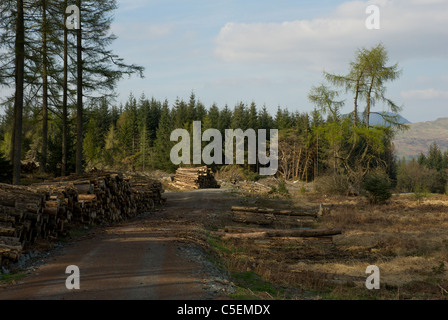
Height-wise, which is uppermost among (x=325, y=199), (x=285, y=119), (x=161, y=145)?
(x=285, y=119)

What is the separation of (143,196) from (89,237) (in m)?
10.0

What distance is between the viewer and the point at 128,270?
865 centimetres

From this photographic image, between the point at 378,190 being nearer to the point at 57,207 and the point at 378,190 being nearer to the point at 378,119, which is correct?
the point at 378,119

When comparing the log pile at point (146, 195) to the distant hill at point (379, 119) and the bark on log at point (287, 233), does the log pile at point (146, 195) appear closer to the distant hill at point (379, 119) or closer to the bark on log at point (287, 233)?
the bark on log at point (287, 233)

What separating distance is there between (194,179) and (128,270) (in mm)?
30241

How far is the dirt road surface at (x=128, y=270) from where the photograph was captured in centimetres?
710

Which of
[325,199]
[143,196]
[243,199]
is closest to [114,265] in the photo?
[143,196]

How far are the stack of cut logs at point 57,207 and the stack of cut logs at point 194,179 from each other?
16.9 m

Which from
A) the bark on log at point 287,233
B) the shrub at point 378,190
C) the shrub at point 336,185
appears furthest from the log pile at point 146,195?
the shrub at point 336,185

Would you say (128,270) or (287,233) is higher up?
(128,270)

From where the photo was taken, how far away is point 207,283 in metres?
7.94

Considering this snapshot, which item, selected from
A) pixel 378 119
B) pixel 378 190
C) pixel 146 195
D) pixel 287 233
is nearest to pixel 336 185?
pixel 378 190

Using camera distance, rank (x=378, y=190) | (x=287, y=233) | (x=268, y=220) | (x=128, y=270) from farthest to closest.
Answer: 1. (x=378, y=190)
2. (x=268, y=220)
3. (x=287, y=233)
4. (x=128, y=270)

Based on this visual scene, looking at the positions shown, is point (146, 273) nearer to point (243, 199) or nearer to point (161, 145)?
point (243, 199)
